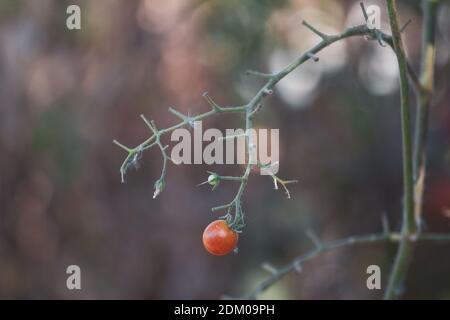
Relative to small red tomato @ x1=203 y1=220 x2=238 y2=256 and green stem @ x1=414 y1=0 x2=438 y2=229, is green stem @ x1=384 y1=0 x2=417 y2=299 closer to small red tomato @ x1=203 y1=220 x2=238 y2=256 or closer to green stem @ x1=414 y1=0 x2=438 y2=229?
green stem @ x1=414 y1=0 x2=438 y2=229

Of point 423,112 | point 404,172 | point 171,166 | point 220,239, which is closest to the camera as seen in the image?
point 220,239

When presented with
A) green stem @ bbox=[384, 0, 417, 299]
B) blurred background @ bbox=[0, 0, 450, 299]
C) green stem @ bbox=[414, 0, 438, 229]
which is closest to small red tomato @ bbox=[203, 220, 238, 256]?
green stem @ bbox=[384, 0, 417, 299]

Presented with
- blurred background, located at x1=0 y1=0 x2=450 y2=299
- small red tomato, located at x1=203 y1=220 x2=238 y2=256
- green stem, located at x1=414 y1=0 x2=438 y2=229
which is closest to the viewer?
small red tomato, located at x1=203 y1=220 x2=238 y2=256

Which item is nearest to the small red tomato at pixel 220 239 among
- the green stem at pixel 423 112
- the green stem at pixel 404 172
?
the green stem at pixel 404 172

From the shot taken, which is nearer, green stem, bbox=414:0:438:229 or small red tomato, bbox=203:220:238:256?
small red tomato, bbox=203:220:238:256

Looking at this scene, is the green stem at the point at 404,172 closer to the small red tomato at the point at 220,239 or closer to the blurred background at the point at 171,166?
the small red tomato at the point at 220,239

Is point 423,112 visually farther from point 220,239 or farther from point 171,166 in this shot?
point 171,166

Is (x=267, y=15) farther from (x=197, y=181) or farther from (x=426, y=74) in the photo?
(x=426, y=74)

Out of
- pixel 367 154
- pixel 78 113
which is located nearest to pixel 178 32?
pixel 78 113

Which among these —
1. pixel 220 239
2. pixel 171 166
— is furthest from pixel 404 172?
pixel 171 166
